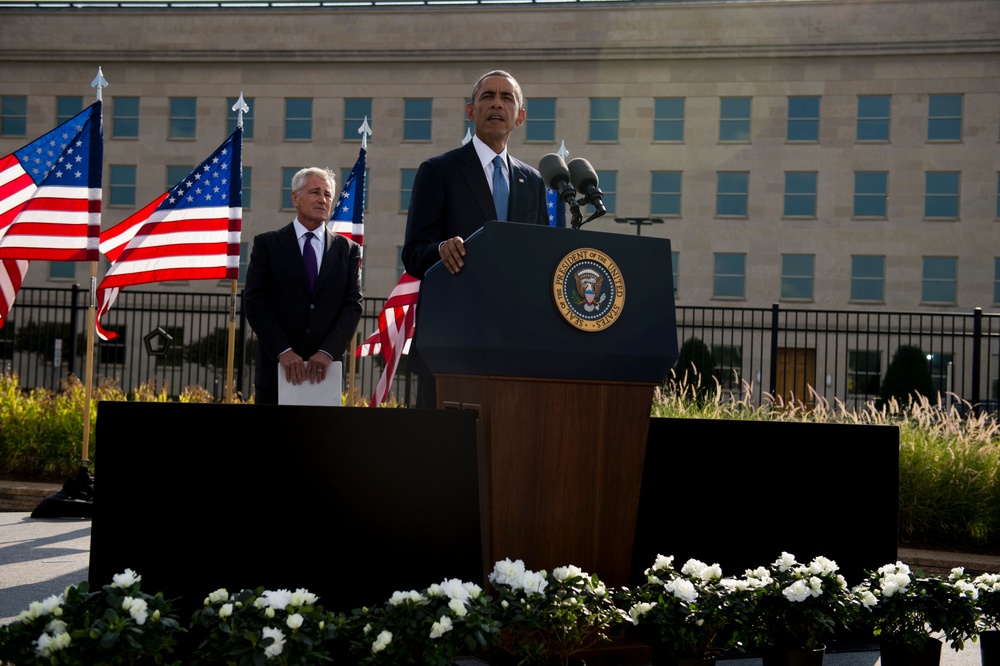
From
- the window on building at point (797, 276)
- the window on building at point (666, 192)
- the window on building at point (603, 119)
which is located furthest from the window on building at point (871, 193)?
the window on building at point (603, 119)

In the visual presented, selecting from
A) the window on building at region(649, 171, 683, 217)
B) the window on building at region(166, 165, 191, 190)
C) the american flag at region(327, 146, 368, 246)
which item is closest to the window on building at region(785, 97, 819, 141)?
the window on building at region(649, 171, 683, 217)

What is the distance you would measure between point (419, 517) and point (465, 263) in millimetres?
773

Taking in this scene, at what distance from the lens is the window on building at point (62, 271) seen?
4844 centimetres

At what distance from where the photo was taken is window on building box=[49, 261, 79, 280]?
48438 millimetres

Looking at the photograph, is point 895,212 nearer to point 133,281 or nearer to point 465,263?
point 133,281

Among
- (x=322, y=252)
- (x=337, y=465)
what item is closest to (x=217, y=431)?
(x=337, y=465)

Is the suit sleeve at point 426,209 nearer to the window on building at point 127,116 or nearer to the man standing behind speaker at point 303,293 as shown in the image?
the man standing behind speaker at point 303,293

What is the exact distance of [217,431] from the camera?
279 centimetres

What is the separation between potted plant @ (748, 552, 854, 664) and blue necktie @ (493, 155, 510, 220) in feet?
5.40

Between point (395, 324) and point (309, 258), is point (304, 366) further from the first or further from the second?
point (395, 324)

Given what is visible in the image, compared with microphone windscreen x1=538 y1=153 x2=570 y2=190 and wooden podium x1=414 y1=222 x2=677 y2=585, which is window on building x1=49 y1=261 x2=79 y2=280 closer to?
microphone windscreen x1=538 y1=153 x2=570 y2=190

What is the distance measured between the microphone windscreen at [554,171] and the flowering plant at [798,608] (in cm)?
143

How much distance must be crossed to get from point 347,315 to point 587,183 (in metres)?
2.84

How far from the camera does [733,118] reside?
4444 centimetres
